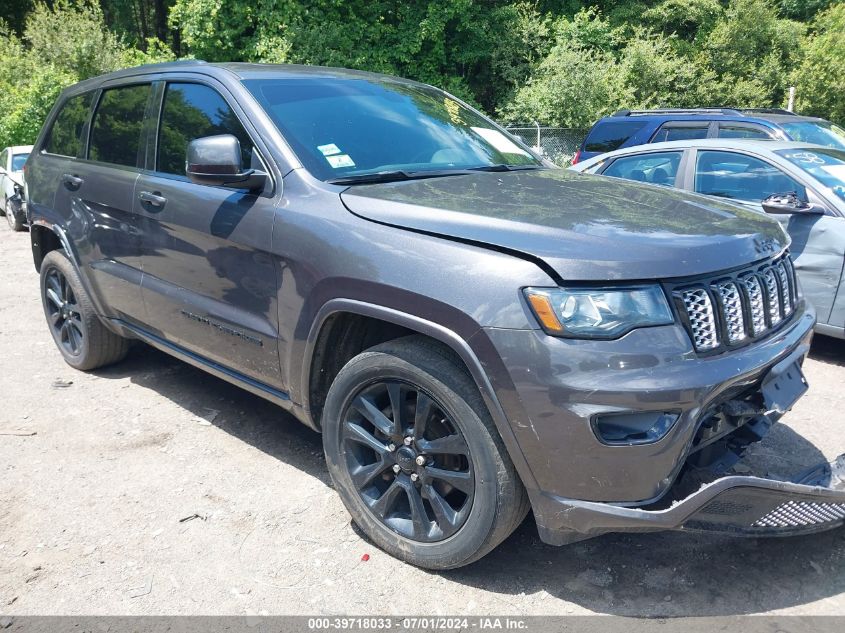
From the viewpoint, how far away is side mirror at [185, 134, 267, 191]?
10.0ft

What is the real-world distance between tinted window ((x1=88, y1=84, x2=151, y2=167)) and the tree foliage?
1639cm

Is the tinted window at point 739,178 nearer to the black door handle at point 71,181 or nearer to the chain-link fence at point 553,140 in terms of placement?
the black door handle at point 71,181

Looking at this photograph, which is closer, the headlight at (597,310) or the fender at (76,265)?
the headlight at (597,310)

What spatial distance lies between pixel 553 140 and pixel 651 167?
13.6 metres

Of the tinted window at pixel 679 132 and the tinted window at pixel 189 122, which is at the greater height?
the tinted window at pixel 189 122

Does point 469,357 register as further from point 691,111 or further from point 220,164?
point 691,111

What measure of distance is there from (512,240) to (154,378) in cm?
342

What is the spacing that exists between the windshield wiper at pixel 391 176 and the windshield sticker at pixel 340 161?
9 centimetres

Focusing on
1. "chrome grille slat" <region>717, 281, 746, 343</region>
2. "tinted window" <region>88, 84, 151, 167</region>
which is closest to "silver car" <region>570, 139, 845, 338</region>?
"chrome grille slat" <region>717, 281, 746, 343</region>

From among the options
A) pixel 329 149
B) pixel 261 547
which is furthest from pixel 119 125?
pixel 261 547

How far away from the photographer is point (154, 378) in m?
5.02

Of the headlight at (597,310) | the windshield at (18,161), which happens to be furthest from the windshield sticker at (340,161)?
the windshield at (18,161)

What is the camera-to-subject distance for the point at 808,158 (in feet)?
18.5

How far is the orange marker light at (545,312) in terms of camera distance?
2293mm
